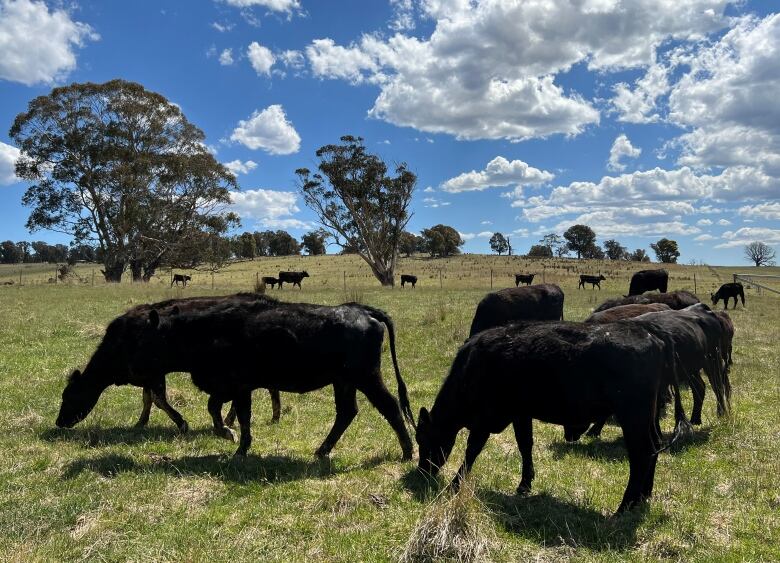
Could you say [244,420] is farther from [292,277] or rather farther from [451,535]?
[292,277]

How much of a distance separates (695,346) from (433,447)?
13.2 feet

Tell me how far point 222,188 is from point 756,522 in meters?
43.5

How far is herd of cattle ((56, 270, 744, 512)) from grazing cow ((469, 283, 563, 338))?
404 centimetres

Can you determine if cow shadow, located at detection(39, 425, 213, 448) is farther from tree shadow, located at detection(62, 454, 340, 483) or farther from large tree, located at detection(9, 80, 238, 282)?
large tree, located at detection(9, 80, 238, 282)

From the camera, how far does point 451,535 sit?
161 inches

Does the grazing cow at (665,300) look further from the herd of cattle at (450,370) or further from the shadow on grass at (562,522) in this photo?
the shadow on grass at (562,522)

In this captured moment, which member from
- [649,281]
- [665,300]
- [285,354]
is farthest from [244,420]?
[649,281]

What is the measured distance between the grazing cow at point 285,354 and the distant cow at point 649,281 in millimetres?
22220

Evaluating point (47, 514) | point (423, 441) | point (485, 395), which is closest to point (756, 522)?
point (485, 395)

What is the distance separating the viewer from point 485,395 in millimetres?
5402

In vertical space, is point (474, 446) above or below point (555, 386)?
below

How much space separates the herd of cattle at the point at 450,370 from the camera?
4.93 metres

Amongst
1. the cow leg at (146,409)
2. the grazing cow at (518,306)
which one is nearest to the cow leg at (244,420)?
the cow leg at (146,409)

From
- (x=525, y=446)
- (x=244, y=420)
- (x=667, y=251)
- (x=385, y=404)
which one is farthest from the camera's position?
(x=667, y=251)
